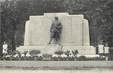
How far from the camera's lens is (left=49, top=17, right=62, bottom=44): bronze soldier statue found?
25.7 metres

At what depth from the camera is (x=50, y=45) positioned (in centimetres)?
2570

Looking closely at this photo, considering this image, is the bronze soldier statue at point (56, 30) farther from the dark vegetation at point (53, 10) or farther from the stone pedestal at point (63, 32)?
the dark vegetation at point (53, 10)

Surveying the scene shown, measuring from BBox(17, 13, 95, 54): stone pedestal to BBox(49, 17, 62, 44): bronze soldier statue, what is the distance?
1.58ft

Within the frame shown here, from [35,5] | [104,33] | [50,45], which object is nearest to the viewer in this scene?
[50,45]

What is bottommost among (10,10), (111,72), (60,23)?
(111,72)

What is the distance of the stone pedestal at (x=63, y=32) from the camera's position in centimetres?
2630

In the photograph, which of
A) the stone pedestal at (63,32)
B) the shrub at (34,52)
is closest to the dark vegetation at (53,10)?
the stone pedestal at (63,32)

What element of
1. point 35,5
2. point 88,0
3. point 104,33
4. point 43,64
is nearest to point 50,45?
point 43,64

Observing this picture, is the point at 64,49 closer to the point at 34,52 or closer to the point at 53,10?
the point at 34,52

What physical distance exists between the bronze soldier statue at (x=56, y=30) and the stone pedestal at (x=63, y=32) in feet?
1.58

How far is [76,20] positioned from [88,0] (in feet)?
83.4

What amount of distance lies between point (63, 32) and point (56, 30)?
3.03 feet

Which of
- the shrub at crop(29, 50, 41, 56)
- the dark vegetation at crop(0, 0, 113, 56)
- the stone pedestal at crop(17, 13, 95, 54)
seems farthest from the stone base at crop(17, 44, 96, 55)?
the dark vegetation at crop(0, 0, 113, 56)

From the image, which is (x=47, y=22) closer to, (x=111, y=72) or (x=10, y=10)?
(x=111, y=72)
